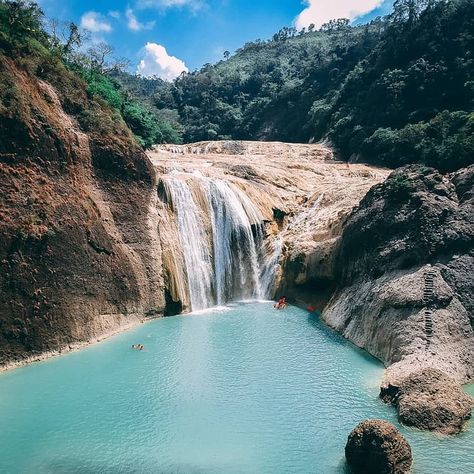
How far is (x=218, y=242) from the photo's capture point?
26.1 metres

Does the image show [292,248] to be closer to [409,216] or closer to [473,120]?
[409,216]

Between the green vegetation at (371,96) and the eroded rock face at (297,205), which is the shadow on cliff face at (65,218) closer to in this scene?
the eroded rock face at (297,205)

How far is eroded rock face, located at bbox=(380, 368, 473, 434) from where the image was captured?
39.2 ft

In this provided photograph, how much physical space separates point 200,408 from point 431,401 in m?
6.13

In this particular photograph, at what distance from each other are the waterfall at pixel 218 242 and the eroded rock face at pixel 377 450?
14337 mm

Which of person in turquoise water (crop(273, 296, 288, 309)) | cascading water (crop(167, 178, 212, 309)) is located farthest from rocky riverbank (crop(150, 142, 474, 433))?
cascading water (crop(167, 178, 212, 309))

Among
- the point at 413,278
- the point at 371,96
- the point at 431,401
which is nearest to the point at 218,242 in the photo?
the point at 413,278

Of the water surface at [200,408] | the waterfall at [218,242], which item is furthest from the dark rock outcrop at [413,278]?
the waterfall at [218,242]

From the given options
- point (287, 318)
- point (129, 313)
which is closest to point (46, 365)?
point (129, 313)

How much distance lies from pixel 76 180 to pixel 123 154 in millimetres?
3189

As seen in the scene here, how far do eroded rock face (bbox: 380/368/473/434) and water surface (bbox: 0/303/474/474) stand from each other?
0.34m

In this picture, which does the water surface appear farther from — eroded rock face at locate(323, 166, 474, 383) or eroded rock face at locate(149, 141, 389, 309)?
eroded rock face at locate(149, 141, 389, 309)

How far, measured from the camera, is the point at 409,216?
19.4m

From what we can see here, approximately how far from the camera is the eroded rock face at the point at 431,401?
1194cm
